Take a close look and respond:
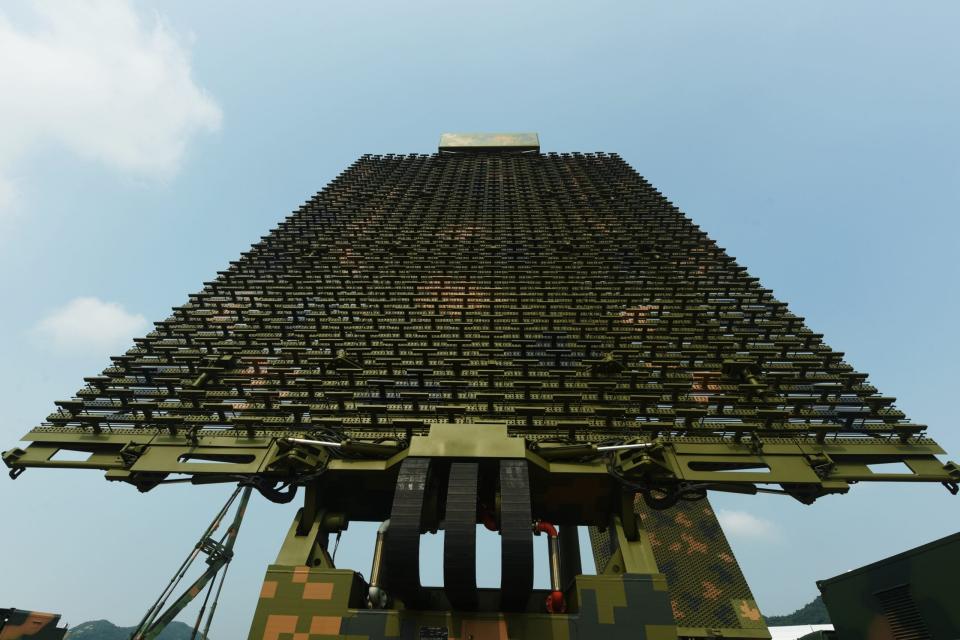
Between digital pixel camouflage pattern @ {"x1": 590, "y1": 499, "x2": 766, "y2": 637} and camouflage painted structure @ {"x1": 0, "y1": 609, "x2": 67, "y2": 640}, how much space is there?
48.5 ft

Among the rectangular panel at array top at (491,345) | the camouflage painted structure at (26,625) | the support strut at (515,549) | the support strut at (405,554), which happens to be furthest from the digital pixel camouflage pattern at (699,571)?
the camouflage painted structure at (26,625)

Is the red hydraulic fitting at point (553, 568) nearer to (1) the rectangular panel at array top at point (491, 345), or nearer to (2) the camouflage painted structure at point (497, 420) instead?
(2) the camouflage painted structure at point (497, 420)

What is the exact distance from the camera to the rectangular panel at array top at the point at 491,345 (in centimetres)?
1320

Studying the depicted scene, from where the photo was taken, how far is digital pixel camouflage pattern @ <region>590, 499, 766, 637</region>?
18.4 m

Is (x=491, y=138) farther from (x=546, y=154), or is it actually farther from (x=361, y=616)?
(x=361, y=616)

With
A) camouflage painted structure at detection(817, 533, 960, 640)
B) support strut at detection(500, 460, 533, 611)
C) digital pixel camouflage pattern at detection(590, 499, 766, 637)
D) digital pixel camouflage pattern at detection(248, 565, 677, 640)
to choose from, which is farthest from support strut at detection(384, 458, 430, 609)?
digital pixel camouflage pattern at detection(590, 499, 766, 637)

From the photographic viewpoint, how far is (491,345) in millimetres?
15977

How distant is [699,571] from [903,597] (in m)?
13.4

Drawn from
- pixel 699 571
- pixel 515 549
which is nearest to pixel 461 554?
pixel 515 549

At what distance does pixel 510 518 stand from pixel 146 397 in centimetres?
1159

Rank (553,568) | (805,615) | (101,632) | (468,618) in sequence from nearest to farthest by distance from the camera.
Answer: (468,618) < (553,568) < (805,615) < (101,632)

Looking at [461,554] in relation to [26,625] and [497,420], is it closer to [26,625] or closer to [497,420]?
[497,420]

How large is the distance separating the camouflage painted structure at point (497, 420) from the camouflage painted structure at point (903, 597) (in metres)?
2.17

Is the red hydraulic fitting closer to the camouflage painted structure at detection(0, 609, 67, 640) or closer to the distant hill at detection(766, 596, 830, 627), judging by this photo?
the camouflage painted structure at detection(0, 609, 67, 640)
